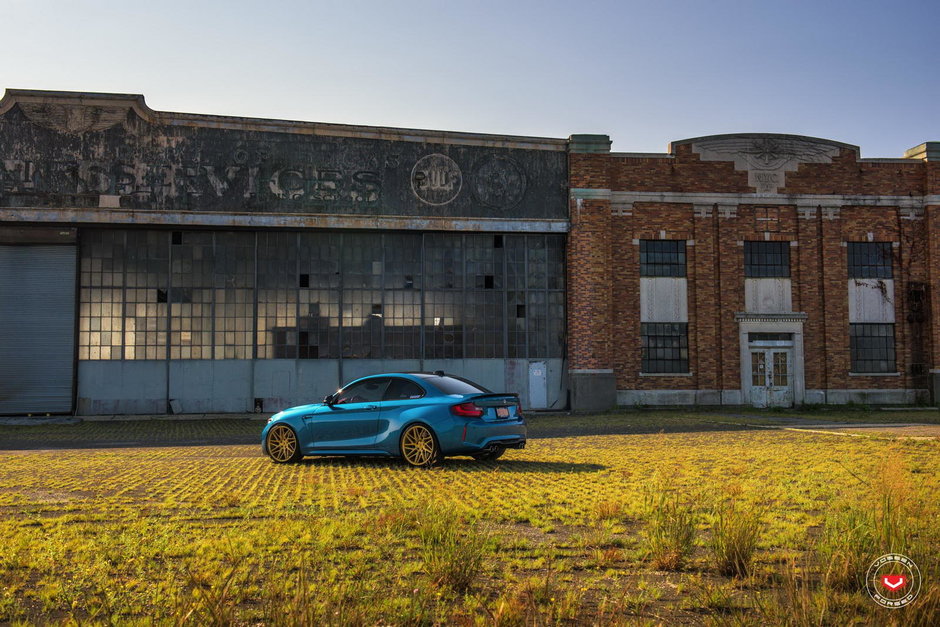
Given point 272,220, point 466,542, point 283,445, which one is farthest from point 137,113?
point 466,542

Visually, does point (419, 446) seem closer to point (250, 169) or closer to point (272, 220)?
point (272, 220)

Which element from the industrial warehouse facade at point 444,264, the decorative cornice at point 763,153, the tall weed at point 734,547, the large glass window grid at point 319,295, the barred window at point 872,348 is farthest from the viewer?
the barred window at point 872,348

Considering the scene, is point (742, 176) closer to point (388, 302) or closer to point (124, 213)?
point (388, 302)

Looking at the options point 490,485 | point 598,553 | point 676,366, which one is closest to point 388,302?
point 676,366

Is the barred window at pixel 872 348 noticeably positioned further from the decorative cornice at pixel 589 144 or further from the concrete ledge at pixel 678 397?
the decorative cornice at pixel 589 144

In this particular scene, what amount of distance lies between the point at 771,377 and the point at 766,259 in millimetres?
4441

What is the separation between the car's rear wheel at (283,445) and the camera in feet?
40.9

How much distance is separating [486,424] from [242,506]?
435 cm

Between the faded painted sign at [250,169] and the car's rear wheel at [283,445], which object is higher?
the faded painted sign at [250,169]

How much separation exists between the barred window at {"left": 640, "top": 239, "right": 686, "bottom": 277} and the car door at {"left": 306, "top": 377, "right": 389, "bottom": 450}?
19166 mm

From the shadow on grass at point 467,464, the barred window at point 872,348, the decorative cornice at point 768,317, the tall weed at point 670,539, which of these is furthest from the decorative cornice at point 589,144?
the tall weed at point 670,539

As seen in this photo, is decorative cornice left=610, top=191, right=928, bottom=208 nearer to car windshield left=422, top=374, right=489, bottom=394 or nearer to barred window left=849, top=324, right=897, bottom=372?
barred window left=849, top=324, right=897, bottom=372

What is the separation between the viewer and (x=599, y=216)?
2847 centimetres

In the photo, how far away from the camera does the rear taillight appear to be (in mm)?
11305
